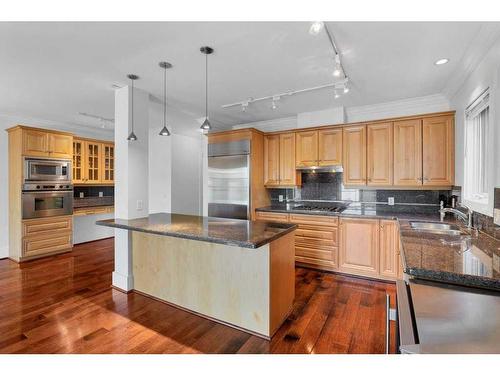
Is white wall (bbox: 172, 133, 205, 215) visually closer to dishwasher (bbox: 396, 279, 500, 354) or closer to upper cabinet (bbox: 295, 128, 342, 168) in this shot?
upper cabinet (bbox: 295, 128, 342, 168)

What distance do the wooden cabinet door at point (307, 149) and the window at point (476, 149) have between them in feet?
6.06

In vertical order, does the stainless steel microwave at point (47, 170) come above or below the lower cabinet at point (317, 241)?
above

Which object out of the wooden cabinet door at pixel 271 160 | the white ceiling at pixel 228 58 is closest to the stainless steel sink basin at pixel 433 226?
the white ceiling at pixel 228 58

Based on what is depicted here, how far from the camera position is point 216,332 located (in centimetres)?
215

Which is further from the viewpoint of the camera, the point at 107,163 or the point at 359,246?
the point at 107,163

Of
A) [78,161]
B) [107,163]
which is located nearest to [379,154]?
[107,163]

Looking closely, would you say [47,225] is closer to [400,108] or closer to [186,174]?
[186,174]

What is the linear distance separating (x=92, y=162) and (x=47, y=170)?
0.89 m

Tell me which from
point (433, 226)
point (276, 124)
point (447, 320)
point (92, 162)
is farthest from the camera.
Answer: point (92, 162)

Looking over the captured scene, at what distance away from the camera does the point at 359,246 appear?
11.1 ft

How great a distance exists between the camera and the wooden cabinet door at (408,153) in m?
3.35

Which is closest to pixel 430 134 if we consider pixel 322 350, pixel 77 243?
pixel 322 350

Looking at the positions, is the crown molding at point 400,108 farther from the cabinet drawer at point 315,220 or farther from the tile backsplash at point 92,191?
the tile backsplash at point 92,191

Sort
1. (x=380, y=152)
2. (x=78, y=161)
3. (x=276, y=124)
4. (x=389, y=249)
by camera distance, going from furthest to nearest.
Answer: (x=78, y=161) < (x=276, y=124) < (x=380, y=152) < (x=389, y=249)
